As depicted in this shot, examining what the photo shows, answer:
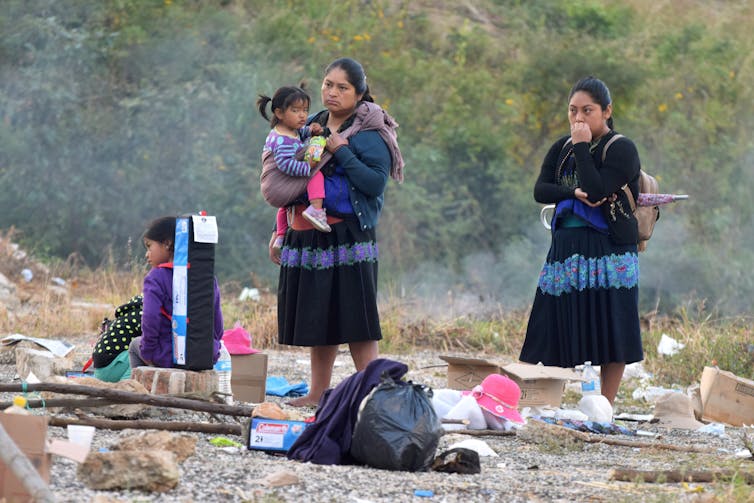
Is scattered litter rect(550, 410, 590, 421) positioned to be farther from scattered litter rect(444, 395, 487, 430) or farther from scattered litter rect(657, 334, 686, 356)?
scattered litter rect(657, 334, 686, 356)

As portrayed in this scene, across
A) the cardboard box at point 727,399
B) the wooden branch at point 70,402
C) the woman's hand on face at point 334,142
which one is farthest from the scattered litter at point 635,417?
the wooden branch at point 70,402

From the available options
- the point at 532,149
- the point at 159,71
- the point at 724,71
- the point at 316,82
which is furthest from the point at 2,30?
the point at 724,71

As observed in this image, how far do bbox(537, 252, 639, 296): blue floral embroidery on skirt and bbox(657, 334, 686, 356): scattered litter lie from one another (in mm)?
3183

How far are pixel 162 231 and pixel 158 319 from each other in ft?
1.54

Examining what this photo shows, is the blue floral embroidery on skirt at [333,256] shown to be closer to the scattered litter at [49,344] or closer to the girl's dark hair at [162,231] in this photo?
the girl's dark hair at [162,231]

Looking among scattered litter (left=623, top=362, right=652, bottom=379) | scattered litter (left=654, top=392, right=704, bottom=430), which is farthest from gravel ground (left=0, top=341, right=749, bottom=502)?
scattered litter (left=623, top=362, right=652, bottom=379)

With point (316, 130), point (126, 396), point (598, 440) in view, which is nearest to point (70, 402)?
point (126, 396)

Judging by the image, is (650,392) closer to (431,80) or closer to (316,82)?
(316,82)

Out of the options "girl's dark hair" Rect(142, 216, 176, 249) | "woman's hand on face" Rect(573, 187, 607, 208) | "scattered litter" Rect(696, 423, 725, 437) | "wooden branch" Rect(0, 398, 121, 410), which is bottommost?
"scattered litter" Rect(696, 423, 725, 437)

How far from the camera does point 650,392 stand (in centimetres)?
843

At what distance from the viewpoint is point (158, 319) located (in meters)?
6.00

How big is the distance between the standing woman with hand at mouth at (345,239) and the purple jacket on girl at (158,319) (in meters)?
0.75

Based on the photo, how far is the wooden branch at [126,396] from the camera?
5137 millimetres

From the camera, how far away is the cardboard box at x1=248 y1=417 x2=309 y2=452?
489 cm
